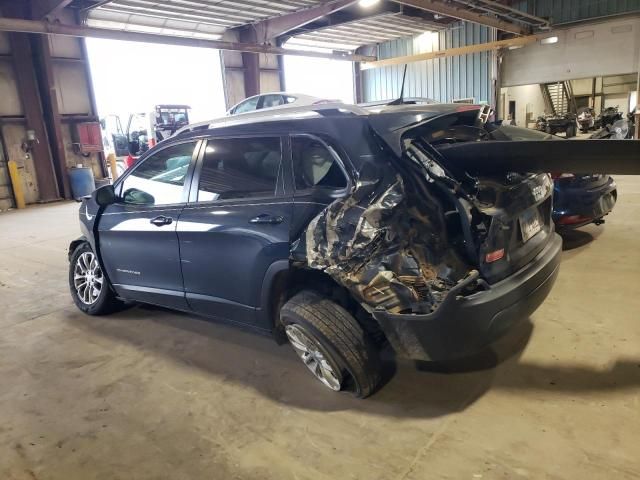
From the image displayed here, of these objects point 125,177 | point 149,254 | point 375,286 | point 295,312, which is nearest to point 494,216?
point 375,286

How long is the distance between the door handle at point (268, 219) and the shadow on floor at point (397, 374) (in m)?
0.98

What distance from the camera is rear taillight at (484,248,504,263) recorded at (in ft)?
7.70

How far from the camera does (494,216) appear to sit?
2369mm

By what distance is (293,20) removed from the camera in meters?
13.3

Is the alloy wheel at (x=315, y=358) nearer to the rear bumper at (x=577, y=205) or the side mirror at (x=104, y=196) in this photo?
the side mirror at (x=104, y=196)

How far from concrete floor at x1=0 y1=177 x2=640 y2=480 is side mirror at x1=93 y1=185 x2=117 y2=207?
1.03 metres

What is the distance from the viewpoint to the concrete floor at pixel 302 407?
2.14 metres

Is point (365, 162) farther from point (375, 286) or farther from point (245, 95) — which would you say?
point (245, 95)

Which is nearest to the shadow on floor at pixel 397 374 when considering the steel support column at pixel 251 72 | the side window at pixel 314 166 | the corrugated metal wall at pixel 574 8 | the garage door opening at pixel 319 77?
the side window at pixel 314 166

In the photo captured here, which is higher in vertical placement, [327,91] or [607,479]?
[327,91]

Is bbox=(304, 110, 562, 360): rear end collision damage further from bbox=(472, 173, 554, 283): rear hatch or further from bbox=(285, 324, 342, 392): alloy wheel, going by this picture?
bbox=(285, 324, 342, 392): alloy wheel

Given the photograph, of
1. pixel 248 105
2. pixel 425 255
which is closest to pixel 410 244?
pixel 425 255

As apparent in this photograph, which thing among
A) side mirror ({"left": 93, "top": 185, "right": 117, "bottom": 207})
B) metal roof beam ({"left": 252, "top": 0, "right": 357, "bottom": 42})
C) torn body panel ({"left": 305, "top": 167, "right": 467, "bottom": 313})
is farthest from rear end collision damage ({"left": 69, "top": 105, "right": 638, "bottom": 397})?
metal roof beam ({"left": 252, "top": 0, "right": 357, "bottom": 42})

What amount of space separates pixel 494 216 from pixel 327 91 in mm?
18564
